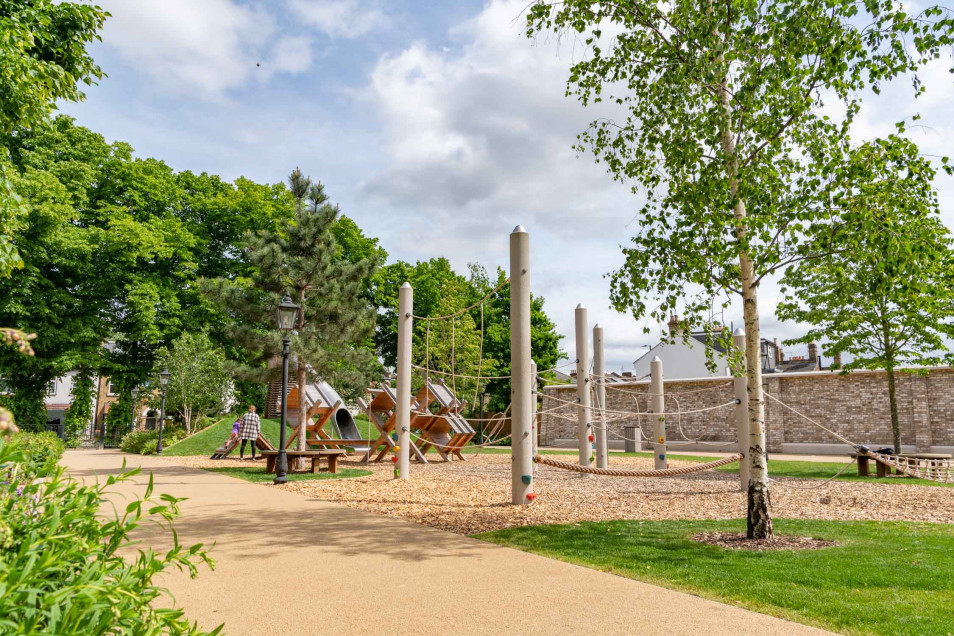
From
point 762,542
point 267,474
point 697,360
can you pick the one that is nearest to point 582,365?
point 267,474

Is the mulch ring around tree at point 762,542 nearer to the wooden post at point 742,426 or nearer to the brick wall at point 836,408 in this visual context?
the wooden post at point 742,426

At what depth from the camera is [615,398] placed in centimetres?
2886

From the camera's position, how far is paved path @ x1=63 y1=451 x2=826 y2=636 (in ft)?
12.4

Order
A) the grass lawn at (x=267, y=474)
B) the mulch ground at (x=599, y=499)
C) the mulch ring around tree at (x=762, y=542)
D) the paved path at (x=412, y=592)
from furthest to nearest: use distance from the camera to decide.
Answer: the grass lawn at (x=267, y=474), the mulch ground at (x=599, y=499), the mulch ring around tree at (x=762, y=542), the paved path at (x=412, y=592)

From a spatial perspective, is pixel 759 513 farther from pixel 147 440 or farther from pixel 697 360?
pixel 697 360

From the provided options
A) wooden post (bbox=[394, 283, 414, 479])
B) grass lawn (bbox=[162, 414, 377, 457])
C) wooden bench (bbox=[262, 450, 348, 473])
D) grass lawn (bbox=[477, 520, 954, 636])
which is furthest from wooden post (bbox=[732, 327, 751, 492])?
grass lawn (bbox=[162, 414, 377, 457])

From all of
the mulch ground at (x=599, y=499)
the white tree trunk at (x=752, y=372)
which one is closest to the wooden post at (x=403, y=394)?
the mulch ground at (x=599, y=499)

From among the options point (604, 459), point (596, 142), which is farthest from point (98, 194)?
point (596, 142)

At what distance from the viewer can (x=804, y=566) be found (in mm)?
5148

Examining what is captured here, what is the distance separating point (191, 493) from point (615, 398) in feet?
71.6

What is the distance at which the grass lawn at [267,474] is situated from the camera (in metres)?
12.9

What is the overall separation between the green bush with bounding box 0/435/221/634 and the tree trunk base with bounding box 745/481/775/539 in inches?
231

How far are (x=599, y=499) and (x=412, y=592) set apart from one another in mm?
5878

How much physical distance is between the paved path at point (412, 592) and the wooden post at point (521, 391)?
7.05 ft
